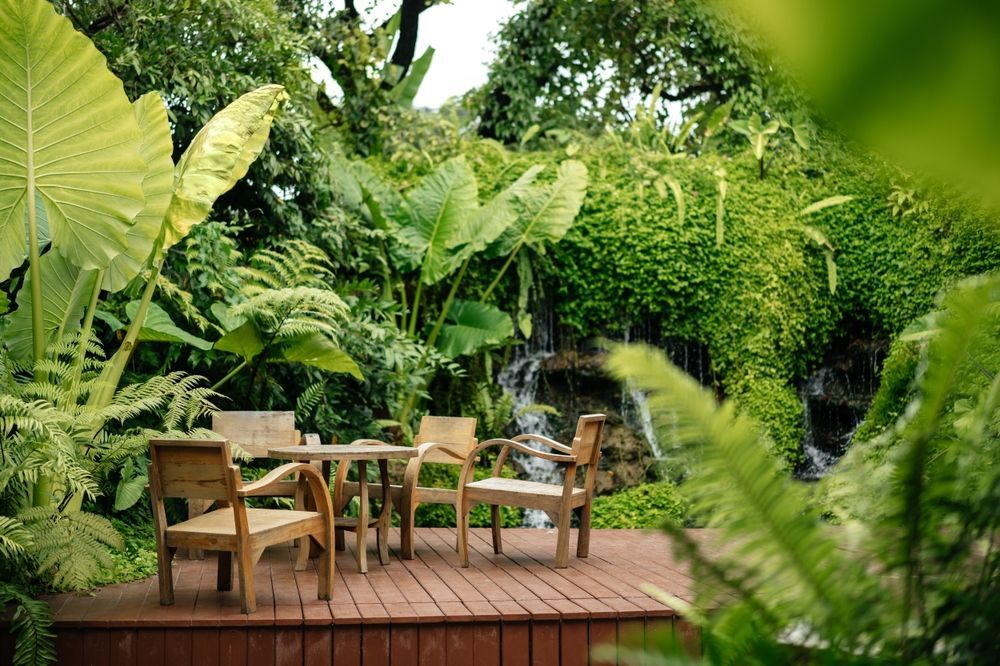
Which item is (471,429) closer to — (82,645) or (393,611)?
(393,611)

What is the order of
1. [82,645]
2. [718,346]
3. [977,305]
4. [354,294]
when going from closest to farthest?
[977,305]
[82,645]
[354,294]
[718,346]

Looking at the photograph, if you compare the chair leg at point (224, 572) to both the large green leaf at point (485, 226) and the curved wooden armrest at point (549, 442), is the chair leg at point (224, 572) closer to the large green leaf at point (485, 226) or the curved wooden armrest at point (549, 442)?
the curved wooden armrest at point (549, 442)

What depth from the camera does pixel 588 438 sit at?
18.6 ft

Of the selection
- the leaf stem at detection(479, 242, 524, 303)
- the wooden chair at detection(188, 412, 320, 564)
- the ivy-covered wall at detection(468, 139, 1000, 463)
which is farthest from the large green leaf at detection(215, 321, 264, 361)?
the ivy-covered wall at detection(468, 139, 1000, 463)

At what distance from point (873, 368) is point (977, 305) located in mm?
10414

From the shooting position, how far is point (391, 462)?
8.37 meters

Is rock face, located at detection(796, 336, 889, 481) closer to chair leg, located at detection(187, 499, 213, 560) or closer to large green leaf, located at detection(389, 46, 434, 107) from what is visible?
large green leaf, located at detection(389, 46, 434, 107)

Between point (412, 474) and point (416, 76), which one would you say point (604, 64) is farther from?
point (412, 474)

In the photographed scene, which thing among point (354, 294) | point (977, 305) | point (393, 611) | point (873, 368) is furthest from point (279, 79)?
point (977, 305)

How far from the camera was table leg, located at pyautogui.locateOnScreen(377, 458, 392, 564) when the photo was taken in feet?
18.1

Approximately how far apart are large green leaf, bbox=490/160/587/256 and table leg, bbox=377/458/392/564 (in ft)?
14.1

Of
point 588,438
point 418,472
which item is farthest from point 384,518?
point 588,438

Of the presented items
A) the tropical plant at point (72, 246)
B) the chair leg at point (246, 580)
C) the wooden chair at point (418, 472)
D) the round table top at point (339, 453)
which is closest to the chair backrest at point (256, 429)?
the wooden chair at point (418, 472)

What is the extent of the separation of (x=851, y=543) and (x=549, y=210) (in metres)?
8.76
